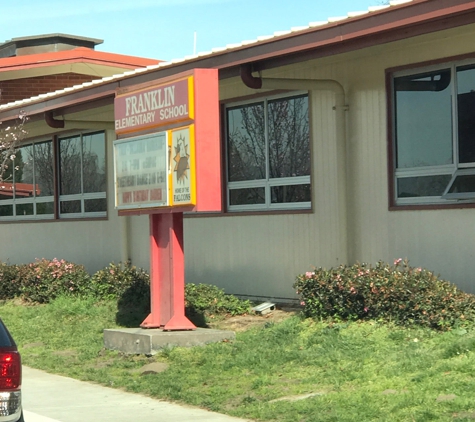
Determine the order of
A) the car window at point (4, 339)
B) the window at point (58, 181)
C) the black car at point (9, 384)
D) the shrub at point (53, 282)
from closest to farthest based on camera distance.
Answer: the black car at point (9, 384), the car window at point (4, 339), the shrub at point (53, 282), the window at point (58, 181)

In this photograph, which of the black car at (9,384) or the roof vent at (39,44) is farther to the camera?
the roof vent at (39,44)

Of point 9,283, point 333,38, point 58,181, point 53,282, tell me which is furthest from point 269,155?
point 58,181

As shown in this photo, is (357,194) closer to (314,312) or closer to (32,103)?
(314,312)

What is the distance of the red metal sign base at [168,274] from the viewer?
11.5m

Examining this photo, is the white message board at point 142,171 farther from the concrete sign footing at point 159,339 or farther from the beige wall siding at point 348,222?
the beige wall siding at point 348,222

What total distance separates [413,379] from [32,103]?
11.4m

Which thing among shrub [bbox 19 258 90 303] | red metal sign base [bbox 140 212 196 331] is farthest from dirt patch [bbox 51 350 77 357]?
shrub [bbox 19 258 90 303]

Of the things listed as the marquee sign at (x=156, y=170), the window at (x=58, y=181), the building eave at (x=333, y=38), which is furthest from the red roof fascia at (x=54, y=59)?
the marquee sign at (x=156, y=170)

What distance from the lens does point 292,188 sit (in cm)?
1380

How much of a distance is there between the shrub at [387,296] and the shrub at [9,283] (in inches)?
293

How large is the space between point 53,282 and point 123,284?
181 cm

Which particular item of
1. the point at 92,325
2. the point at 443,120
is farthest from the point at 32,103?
the point at 443,120

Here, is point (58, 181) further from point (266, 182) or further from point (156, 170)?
point (156, 170)

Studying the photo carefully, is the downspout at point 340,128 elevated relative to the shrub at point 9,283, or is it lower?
elevated
